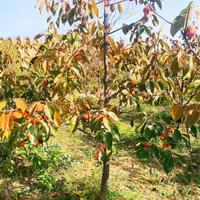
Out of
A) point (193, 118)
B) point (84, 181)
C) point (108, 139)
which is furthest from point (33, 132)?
point (84, 181)

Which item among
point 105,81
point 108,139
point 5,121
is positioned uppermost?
point 105,81

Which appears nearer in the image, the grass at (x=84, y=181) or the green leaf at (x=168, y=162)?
the green leaf at (x=168, y=162)

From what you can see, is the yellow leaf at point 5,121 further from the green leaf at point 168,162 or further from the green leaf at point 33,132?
the green leaf at point 168,162

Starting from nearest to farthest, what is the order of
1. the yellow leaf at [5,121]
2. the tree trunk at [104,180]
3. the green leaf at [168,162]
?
the yellow leaf at [5,121], the green leaf at [168,162], the tree trunk at [104,180]

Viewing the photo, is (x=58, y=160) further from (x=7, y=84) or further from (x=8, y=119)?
(x=8, y=119)

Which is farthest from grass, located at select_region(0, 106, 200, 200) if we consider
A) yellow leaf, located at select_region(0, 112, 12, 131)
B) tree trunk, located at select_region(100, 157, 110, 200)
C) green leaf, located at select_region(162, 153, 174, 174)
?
yellow leaf, located at select_region(0, 112, 12, 131)

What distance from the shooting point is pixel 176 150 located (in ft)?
19.2

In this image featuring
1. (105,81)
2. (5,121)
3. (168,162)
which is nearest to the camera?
(5,121)

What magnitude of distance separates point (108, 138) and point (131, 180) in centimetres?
255

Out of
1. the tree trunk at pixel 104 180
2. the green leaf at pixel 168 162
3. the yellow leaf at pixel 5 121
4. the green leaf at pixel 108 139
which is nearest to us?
the yellow leaf at pixel 5 121

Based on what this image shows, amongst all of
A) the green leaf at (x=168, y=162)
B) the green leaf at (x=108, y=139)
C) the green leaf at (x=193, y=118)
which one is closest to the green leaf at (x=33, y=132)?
the green leaf at (x=108, y=139)

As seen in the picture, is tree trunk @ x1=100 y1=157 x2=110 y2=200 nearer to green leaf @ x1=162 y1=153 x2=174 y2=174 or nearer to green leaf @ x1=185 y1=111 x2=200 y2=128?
green leaf @ x1=162 y1=153 x2=174 y2=174

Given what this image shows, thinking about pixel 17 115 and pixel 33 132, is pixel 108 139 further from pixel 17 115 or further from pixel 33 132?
pixel 17 115

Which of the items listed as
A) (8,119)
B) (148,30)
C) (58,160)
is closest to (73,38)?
(148,30)
